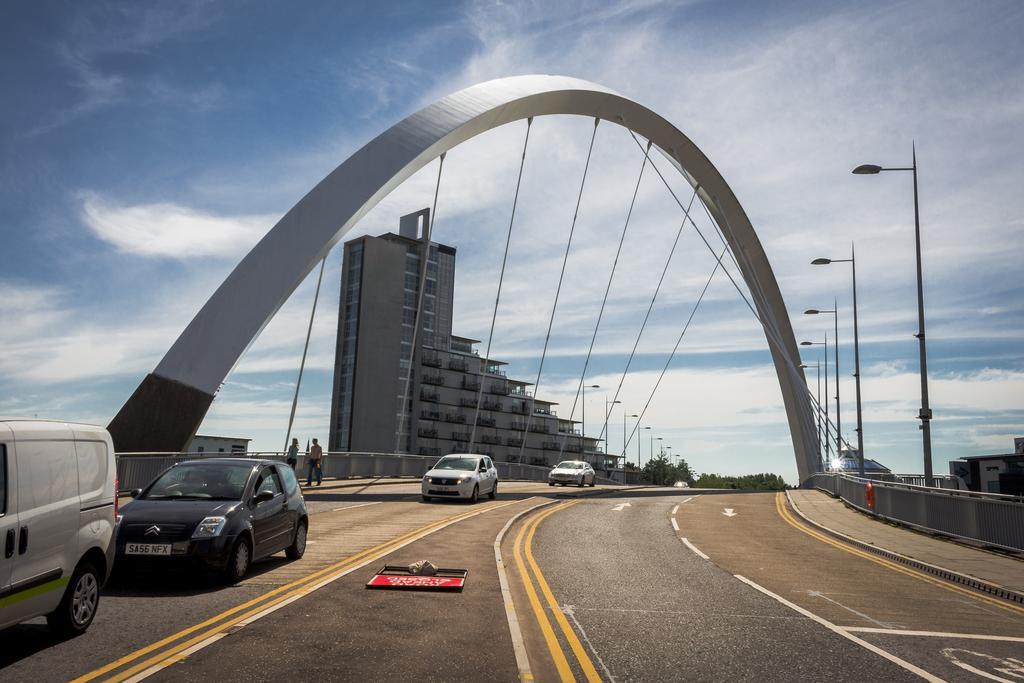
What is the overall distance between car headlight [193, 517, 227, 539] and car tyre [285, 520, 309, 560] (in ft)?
7.95

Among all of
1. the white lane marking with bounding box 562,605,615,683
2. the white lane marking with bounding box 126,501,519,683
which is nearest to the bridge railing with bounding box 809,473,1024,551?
the white lane marking with bounding box 562,605,615,683

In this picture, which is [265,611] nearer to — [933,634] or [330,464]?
[933,634]

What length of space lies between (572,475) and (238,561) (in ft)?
105

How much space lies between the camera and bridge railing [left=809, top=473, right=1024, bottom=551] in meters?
15.2

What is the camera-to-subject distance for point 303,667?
5.95 meters

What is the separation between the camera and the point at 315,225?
26.5 meters

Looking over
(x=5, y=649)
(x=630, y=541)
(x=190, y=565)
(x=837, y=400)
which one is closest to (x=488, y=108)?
(x=630, y=541)

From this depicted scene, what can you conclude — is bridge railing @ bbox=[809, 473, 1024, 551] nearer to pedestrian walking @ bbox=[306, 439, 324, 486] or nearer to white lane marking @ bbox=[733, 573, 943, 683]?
white lane marking @ bbox=[733, 573, 943, 683]

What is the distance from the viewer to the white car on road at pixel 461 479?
78.3 feet

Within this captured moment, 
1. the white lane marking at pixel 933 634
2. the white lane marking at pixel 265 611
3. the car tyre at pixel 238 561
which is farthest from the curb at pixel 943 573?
the car tyre at pixel 238 561

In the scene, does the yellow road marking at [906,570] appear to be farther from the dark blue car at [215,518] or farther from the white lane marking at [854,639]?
the dark blue car at [215,518]

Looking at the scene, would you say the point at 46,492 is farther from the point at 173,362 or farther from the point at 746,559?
the point at 173,362

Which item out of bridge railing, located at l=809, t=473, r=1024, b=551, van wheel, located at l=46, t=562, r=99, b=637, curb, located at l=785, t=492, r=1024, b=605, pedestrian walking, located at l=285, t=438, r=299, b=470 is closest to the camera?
van wheel, located at l=46, t=562, r=99, b=637

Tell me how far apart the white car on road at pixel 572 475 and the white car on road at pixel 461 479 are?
13.8 meters
